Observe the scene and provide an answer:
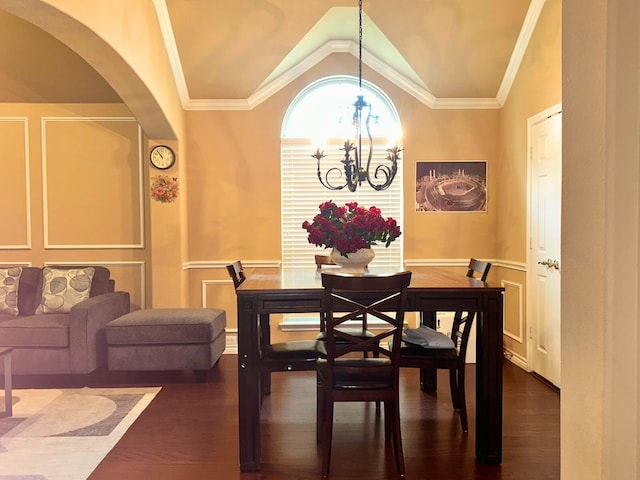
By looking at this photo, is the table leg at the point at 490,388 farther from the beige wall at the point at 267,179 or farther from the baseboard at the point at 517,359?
the beige wall at the point at 267,179

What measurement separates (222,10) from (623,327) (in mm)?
3714

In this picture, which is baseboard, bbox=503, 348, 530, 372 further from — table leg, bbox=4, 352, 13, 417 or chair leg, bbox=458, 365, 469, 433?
table leg, bbox=4, 352, 13, 417

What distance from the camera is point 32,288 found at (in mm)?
4094

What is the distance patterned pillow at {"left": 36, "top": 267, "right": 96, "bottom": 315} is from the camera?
394 cm

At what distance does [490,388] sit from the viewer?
2312 mm

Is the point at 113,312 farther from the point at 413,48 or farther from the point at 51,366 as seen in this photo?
the point at 413,48

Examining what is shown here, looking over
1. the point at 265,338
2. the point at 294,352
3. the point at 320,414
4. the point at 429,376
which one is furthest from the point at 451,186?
the point at 320,414

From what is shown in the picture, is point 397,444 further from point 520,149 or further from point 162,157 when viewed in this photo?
point 162,157

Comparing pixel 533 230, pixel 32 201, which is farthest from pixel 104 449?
pixel 533 230

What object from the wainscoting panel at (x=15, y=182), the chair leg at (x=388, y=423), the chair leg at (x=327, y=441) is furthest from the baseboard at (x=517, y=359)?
the wainscoting panel at (x=15, y=182)

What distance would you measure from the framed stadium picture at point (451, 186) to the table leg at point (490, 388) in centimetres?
230

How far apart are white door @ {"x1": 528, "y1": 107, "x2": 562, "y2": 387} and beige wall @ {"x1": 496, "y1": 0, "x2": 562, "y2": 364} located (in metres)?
0.13

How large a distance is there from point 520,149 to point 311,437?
3.03 metres

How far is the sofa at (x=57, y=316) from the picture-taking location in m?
3.47
